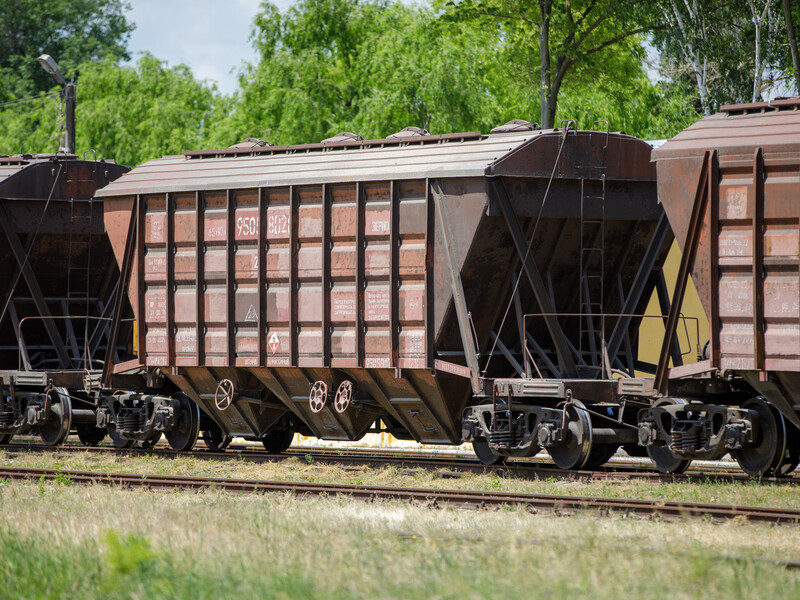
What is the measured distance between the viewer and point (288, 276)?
15.7 metres

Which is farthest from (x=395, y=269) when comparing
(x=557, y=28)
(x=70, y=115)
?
(x=70, y=115)

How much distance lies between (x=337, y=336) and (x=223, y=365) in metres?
2.03

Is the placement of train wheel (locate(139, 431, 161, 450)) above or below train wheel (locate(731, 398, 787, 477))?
below

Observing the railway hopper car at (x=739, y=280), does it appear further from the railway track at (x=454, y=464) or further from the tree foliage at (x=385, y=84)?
the tree foliage at (x=385, y=84)

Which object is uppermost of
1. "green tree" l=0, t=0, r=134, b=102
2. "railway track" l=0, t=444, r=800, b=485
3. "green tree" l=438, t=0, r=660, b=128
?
"green tree" l=0, t=0, r=134, b=102

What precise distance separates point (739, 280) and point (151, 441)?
34.8ft

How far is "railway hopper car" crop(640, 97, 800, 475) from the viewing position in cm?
1179

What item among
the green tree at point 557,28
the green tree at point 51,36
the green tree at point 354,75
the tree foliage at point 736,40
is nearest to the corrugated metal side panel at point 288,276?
the green tree at point 557,28

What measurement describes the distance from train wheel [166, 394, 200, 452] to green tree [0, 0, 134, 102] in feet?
148

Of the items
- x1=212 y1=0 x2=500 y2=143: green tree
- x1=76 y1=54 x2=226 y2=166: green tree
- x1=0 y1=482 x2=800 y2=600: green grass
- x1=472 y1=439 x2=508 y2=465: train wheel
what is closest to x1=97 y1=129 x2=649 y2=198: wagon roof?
x1=472 y1=439 x2=508 y2=465: train wheel

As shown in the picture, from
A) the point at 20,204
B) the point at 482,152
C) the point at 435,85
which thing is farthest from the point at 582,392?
the point at 435,85

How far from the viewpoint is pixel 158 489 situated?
13.1 m

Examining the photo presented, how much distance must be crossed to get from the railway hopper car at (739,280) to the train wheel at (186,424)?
776 cm

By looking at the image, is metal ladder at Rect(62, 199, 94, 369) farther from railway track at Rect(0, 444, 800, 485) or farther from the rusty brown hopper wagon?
the rusty brown hopper wagon
